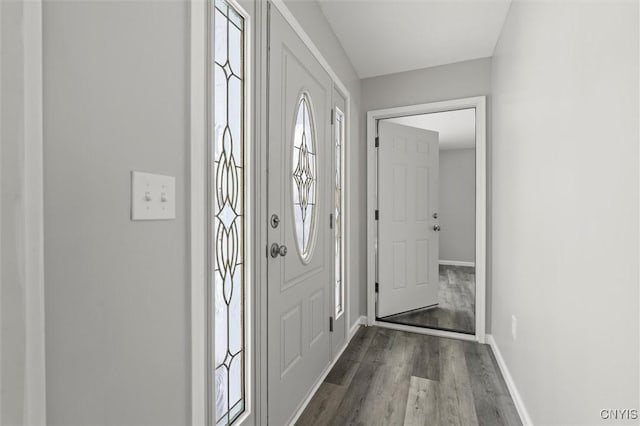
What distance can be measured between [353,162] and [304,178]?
1.10 metres

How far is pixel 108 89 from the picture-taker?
0.76 meters

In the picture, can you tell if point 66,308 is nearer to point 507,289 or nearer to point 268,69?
point 268,69

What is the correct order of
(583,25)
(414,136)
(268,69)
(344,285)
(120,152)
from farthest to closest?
(414,136) < (344,285) < (268,69) < (583,25) < (120,152)

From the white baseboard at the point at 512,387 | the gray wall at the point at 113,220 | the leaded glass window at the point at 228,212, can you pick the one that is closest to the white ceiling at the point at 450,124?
the white baseboard at the point at 512,387

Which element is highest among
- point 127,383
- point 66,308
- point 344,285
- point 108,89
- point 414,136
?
point 414,136

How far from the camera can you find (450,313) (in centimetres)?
350

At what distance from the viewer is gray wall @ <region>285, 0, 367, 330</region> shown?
7.23ft

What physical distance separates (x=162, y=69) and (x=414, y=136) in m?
3.01

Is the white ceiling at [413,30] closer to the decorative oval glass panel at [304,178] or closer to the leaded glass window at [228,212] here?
the decorative oval glass panel at [304,178]

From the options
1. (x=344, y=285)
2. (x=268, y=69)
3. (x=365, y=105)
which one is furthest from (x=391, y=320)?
(x=268, y=69)

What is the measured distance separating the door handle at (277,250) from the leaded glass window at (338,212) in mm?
994

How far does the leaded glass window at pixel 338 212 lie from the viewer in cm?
259

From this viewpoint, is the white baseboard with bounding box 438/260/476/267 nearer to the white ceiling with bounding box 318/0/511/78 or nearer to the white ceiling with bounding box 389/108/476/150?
the white ceiling with bounding box 389/108/476/150

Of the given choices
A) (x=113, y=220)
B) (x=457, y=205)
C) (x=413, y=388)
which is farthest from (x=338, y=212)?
(x=457, y=205)
